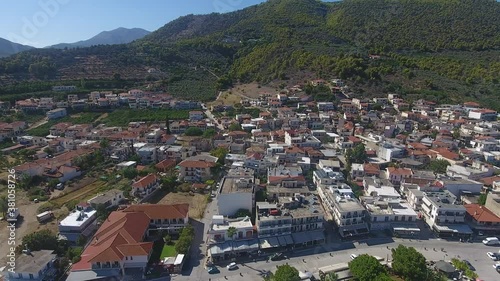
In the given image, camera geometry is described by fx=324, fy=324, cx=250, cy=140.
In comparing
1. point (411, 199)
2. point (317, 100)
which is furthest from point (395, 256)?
point (317, 100)

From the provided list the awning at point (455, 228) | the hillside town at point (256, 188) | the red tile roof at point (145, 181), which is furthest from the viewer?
the red tile roof at point (145, 181)

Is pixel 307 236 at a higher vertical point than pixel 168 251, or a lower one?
higher

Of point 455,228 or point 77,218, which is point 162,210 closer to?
point 77,218

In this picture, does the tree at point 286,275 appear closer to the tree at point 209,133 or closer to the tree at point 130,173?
the tree at point 130,173

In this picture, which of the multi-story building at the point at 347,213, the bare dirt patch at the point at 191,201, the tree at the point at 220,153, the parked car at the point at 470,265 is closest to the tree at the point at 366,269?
the multi-story building at the point at 347,213

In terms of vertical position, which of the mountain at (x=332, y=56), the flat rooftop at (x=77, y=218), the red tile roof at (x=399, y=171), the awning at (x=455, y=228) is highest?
the mountain at (x=332, y=56)

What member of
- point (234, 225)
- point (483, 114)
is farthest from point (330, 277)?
point (483, 114)

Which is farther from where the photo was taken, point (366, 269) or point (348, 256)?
point (348, 256)
